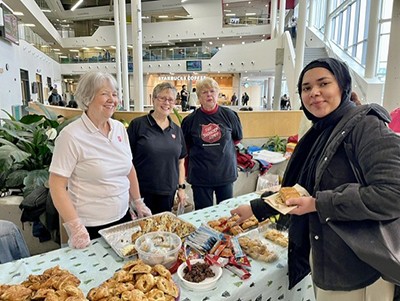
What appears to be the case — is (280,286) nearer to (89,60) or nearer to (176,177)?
(176,177)

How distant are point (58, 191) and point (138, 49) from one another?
7379 millimetres

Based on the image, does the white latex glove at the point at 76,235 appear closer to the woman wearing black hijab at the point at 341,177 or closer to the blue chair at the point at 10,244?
the blue chair at the point at 10,244

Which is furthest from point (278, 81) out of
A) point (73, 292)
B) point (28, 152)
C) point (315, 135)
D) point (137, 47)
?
point (73, 292)

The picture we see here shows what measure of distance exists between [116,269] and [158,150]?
987mm

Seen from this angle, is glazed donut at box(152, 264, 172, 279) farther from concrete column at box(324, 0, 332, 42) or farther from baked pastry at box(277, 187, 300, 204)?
concrete column at box(324, 0, 332, 42)

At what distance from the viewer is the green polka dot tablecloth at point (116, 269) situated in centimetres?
108

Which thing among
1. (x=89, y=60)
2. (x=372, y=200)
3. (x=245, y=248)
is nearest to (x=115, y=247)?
(x=245, y=248)

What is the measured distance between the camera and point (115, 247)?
51.8 inches

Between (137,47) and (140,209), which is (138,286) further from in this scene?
(137,47)

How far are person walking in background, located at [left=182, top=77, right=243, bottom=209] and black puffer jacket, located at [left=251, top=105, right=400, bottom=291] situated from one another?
1.34 m

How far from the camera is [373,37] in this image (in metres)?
7.79

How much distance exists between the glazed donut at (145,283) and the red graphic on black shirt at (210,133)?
1.47 metres

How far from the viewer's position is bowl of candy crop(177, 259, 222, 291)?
1.06m

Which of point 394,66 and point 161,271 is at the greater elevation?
point 394,66
